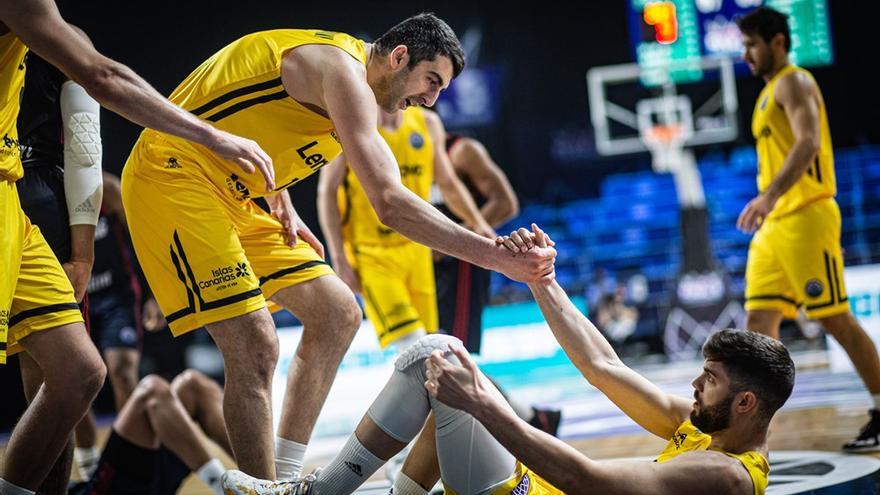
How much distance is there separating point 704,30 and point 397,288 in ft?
25.5

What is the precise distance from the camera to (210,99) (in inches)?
120

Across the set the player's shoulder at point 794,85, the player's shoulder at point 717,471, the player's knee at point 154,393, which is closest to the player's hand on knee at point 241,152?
the player's shoulder at point 717,471

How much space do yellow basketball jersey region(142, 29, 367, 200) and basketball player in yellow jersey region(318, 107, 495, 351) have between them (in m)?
1.77

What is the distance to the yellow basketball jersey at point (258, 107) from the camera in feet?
9.87

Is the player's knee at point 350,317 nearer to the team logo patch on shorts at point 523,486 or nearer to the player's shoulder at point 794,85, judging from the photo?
the team logo patch on shorts at point 523,486

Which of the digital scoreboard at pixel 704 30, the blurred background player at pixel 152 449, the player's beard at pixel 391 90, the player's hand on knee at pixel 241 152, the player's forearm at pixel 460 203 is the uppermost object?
the digital scoreboard at pixel 704 30

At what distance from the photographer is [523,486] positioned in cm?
245

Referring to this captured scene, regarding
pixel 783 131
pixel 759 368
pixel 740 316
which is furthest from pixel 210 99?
pixel 740 316

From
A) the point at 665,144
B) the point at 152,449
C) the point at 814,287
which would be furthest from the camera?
the point at 665,144

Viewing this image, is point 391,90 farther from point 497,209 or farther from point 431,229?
point 497,209

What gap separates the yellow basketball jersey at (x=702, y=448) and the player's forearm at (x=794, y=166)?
2092 mm

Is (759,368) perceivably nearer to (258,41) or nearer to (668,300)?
(258,41)

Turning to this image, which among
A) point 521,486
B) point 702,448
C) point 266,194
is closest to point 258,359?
point 266,194

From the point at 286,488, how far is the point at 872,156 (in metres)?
10.9
